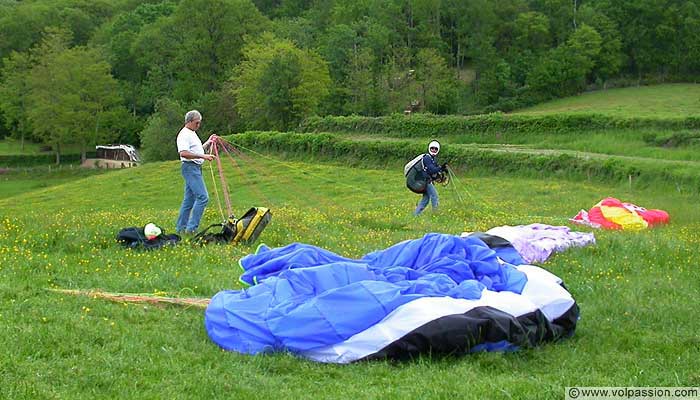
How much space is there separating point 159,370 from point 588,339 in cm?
474

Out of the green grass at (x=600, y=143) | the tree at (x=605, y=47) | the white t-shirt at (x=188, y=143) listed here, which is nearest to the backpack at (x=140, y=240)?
the white t-shirt at (x=188, y=143)

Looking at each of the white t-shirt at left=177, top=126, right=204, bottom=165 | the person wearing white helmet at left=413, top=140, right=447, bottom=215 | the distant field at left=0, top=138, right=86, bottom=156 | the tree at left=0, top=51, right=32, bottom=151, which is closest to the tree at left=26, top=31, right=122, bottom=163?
the distant field at left=0, top=138, right=86, bottom=156

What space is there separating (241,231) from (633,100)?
67.1 meters

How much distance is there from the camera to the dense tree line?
80125 millimetres

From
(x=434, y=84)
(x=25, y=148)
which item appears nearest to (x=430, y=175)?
(x=434, y=84)

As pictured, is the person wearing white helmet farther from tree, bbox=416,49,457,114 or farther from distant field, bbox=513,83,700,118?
tree, bbox=416,49,457,114

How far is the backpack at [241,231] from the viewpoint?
13511 millimetres

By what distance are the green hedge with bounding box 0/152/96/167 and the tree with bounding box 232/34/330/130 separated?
30.9 metres

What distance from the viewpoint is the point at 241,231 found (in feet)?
44.5

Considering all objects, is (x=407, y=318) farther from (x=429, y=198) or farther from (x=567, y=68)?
(x=567, y=68)

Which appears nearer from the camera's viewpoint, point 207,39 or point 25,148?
point 207,39

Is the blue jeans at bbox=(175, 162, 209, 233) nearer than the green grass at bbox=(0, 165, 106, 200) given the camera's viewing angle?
Yes

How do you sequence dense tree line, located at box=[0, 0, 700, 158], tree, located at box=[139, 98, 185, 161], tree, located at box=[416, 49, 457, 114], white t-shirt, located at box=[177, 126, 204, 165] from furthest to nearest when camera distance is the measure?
dense tree line, located at box=[0, 0, 700, 158] → tree, located at box=[416, 49, 457, 114] → tree, located at box=[139, 98, 185, 161] → white t-shirt, located at box=[177, 126, 204, 165]

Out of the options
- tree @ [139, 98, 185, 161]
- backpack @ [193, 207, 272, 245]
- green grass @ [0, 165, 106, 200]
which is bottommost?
green grass @ [0, 165, 106, 200]
